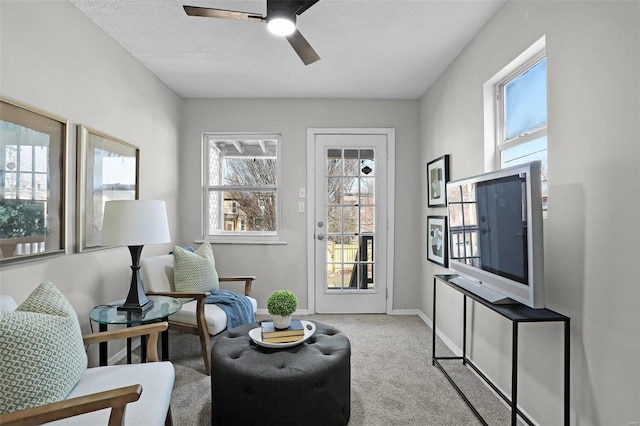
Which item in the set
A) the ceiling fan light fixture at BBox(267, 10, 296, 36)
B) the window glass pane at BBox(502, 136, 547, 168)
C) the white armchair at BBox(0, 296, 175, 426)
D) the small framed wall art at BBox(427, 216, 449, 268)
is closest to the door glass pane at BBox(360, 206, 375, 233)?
the small framed wall art at BBox(427, 216, 449, 268)

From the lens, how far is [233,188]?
165 inches

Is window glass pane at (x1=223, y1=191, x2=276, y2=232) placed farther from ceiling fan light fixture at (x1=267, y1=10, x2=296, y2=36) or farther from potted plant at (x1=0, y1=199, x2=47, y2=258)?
ceiling fan light fixture at (x1=267, y1=10, x2=296, y2=36)

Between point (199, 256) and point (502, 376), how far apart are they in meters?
2.56

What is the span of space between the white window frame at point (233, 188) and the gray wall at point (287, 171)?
2.1 inches

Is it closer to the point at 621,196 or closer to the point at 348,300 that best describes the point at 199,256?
the point at 348,300

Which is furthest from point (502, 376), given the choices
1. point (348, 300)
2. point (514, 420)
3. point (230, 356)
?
point (348, 300)

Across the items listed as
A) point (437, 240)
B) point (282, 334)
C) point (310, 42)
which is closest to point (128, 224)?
point (282, 334)

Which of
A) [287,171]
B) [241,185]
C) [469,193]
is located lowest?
[469,193]

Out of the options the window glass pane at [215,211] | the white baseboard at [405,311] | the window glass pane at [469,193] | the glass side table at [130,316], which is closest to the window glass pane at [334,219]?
the white baseboard at [405,311]

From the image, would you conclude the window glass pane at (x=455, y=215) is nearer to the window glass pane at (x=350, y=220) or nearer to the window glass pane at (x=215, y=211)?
the window glass pane at (x=350, y=220)

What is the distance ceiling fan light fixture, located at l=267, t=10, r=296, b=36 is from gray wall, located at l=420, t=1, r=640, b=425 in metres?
1.33

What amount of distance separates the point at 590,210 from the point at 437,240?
1.93 metres

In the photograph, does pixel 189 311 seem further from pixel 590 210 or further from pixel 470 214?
pixel 590 210

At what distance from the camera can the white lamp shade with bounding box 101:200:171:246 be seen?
2197mm
